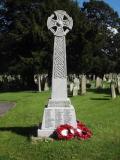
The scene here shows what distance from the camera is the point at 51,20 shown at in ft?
44.3

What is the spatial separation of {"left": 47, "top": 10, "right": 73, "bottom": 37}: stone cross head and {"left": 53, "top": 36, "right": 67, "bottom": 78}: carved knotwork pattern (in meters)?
0.21

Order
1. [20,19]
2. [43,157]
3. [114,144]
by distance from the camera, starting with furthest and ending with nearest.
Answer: [20,19] → [114,144] → [43,157]

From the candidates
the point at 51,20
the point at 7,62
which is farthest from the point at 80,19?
the point at 51,20

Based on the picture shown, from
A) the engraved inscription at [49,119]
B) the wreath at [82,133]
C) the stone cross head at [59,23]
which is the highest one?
the stone cross head at [59,23]

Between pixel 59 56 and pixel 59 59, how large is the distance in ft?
0.30

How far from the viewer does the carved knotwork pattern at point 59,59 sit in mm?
13180

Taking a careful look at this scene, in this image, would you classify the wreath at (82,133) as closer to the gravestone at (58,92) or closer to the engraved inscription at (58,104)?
the gravestone at (58,92)

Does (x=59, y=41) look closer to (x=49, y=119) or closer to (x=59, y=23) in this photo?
(x=59, y=23)

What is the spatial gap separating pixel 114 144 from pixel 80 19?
3467cm

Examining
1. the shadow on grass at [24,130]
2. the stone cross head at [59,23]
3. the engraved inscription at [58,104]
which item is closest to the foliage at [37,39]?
the shadow on grass at [24,130]

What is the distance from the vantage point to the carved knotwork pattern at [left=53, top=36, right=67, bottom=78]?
13.2 meters

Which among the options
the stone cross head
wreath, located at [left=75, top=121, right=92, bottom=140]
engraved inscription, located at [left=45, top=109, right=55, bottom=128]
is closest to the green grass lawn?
wreath, located at [left=75, top=121, right=92, bottom=140]

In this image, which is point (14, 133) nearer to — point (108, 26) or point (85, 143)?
point (85, 143)

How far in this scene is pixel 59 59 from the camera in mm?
13250
